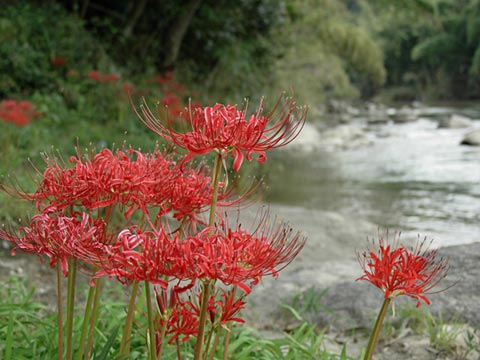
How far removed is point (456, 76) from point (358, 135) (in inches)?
1073

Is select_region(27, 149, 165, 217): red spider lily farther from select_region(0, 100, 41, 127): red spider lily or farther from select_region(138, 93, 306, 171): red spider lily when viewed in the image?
select_region(0, 100, 41, 127): red spider lily

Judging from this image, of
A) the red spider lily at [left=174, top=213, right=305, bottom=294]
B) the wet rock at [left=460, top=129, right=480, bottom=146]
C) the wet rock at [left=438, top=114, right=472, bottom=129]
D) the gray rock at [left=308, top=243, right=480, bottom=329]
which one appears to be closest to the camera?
the red spider lily at [left=174, top=213, right=305, bottom=294]

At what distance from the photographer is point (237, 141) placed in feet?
4.51

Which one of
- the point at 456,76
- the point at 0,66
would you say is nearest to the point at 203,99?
the point at 0,66

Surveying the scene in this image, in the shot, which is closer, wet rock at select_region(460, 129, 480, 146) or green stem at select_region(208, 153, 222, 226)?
green stem at select_region(208, 153, 222, 226)

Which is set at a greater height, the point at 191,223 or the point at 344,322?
the point at 191,223

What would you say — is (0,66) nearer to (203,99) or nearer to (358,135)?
(203,99)

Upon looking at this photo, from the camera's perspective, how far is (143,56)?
31.4 feet

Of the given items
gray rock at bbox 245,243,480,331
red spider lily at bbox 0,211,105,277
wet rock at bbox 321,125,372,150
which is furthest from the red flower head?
wet rock at bbox 321,125,372,150

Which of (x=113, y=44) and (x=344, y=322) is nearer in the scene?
(x=344, y=322)

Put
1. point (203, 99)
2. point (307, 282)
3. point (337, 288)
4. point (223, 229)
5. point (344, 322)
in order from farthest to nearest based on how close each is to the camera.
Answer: point (203, 99) < point (307, 282) < point (337, 288) < point (344, 322) < point (223, 229)

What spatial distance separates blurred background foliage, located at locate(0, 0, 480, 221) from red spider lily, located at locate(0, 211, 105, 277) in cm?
353

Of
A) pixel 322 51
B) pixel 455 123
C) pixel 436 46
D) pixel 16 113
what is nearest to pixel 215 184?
pixel 16 113

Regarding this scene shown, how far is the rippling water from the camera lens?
8.08 m
